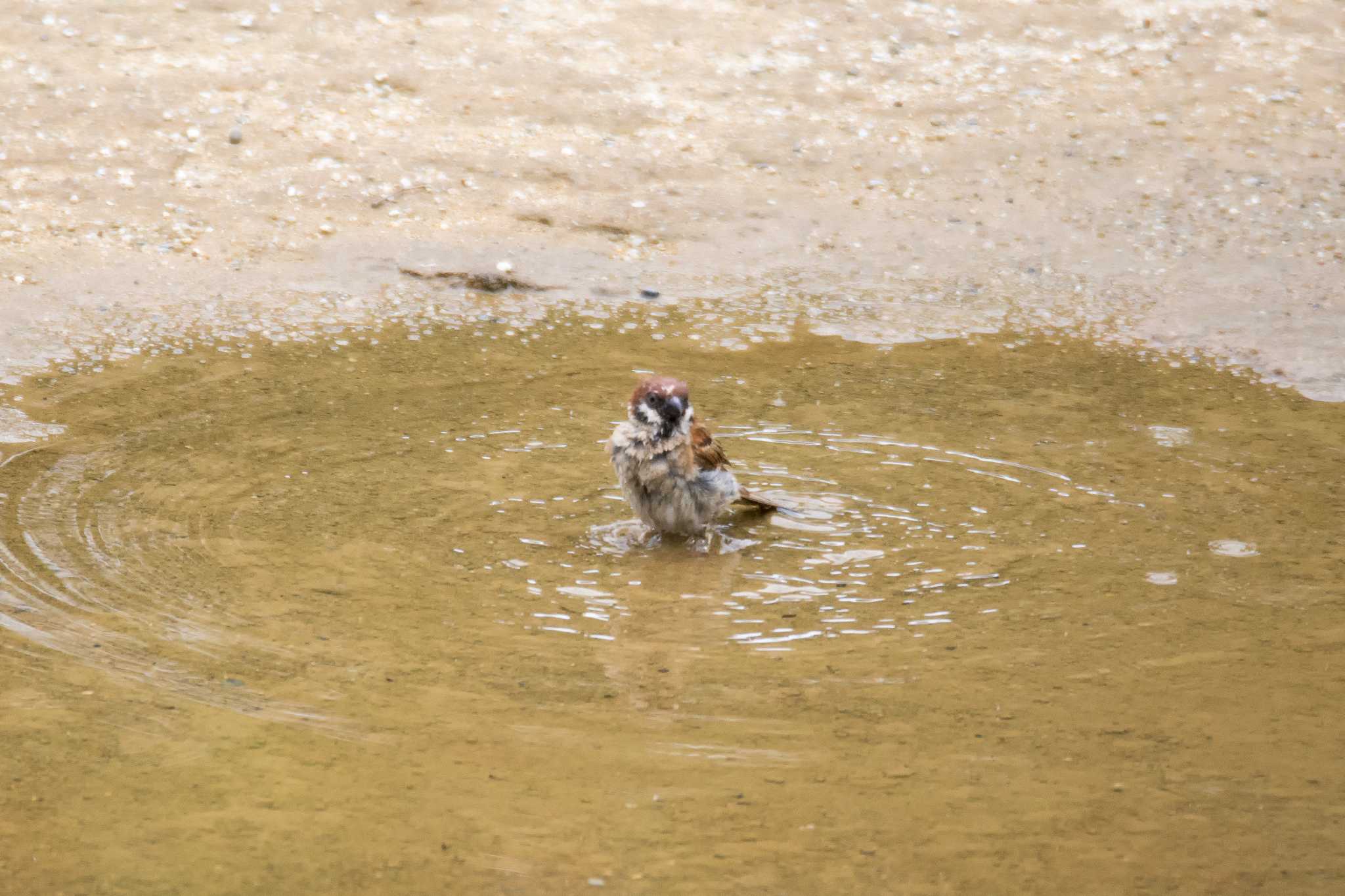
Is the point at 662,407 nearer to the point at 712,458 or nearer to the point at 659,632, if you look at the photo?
the point at 712,458

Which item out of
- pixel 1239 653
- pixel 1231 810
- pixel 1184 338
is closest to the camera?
pixel 1231 810

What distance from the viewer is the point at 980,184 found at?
889 centimetres

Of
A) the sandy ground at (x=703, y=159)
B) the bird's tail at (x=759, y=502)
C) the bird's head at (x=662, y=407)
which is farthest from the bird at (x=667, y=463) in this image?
the sandy ground at (x=703, y=159)

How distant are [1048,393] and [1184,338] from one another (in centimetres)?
109

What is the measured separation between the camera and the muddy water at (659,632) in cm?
346

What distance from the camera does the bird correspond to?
5.36 meters

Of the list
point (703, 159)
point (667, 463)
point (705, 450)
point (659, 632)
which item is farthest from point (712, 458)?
point (703, 159)

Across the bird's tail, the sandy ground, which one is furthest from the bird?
the sandy ground

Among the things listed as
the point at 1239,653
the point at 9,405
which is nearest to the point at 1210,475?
the point at 1239,653

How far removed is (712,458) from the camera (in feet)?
18.2

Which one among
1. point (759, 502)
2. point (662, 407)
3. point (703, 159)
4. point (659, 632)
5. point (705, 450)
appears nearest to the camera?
point (659, 632)

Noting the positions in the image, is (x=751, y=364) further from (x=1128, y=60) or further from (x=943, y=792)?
(x=1128, y=60)

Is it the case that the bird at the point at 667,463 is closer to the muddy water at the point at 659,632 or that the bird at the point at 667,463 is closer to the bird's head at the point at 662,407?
the bird's head at the point at 662,407

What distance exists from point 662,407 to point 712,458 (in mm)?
328
